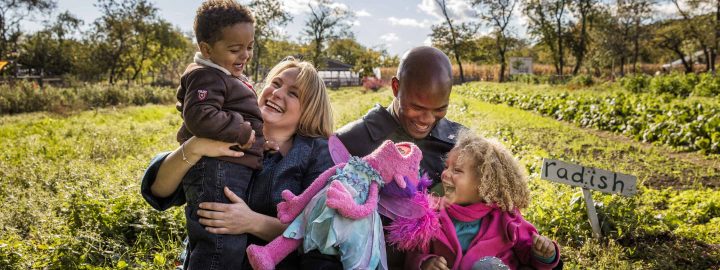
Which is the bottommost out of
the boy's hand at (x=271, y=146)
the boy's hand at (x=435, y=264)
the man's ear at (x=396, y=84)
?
the boy's hand at (x=435, y=264)

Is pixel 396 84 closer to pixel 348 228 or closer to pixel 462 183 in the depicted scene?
pixel 462 183

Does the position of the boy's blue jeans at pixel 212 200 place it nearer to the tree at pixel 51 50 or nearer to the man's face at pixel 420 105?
the man's face at pixel 420 105

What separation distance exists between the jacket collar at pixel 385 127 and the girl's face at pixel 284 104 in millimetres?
602

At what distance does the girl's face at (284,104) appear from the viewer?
2.68 m

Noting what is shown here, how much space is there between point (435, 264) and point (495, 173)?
54cm

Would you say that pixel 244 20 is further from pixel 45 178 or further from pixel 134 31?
pixel 134 31

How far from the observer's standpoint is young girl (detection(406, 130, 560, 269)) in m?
2.48

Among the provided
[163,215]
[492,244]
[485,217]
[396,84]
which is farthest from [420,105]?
[163,215]

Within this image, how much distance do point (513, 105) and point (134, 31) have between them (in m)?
30.3

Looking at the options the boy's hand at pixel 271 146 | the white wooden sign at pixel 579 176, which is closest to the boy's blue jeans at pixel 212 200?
the boy's hand at pixel 271 146

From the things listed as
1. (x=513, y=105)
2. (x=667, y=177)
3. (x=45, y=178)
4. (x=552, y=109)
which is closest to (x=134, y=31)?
(x=513, y=105)

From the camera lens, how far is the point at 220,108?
234 centimetres

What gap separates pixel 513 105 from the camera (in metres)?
19.7

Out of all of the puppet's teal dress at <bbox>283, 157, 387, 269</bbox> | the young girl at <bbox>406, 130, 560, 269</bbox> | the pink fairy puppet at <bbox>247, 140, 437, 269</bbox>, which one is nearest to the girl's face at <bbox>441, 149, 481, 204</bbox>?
the young girl at <bbox>406, 130, 560, 269</bbox>
